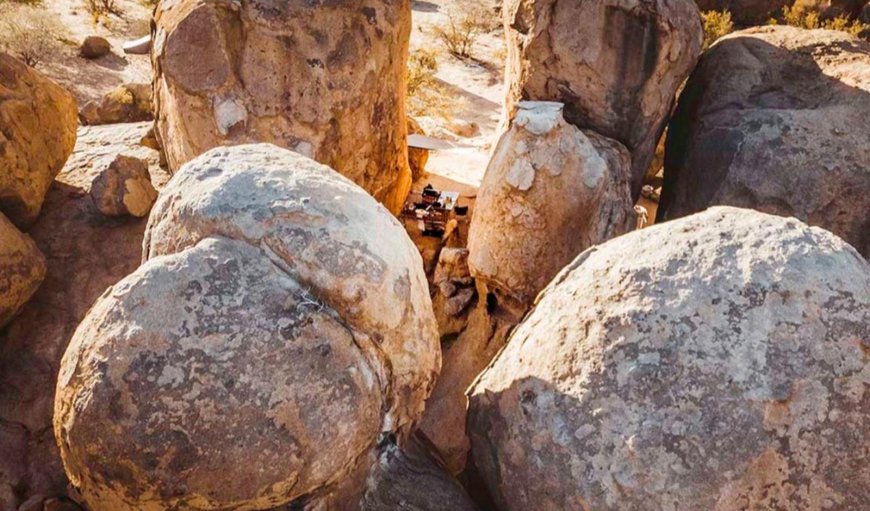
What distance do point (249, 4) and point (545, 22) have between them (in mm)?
1018

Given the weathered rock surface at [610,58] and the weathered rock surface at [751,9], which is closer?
the weathered rock surface at [610,58]

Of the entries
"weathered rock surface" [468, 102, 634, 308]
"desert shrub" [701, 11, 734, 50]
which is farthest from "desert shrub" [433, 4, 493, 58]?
"weathered rock surface" [468, 102, 634, 308]

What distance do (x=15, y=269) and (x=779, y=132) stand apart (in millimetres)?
2581

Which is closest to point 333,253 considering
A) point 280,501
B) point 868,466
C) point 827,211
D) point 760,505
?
point 280,501

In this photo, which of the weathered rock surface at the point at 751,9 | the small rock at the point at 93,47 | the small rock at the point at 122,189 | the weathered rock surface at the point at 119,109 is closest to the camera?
the small rock at the point at 122,189

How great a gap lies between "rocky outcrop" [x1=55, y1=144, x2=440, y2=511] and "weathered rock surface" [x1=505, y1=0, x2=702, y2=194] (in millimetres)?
Result: 1257

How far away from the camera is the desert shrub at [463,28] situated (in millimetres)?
7664

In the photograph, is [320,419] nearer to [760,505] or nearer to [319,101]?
[760,505]

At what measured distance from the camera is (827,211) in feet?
7.79

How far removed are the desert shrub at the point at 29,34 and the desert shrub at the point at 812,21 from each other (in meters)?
5.66

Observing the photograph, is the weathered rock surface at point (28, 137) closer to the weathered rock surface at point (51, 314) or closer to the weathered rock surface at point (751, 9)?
the weathered rock surface at point (51, 314)

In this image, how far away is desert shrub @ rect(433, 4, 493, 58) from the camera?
7.66 metres

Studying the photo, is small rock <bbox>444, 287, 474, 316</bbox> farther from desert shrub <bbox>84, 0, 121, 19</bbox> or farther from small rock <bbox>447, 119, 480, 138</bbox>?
desert shrub <bbox>84, 0, 121, 19</bbox>

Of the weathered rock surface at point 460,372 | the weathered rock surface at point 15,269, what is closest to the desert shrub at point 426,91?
the weathered rock surface at point 460,372
